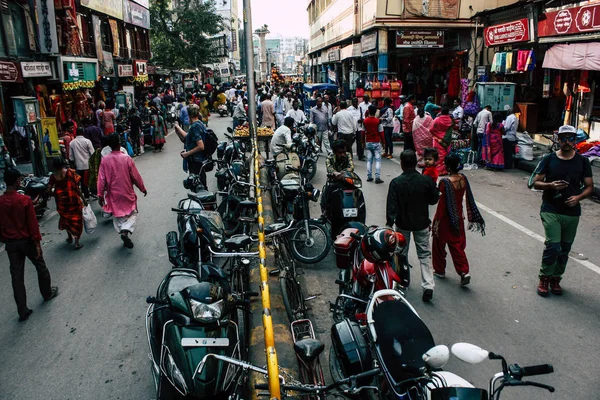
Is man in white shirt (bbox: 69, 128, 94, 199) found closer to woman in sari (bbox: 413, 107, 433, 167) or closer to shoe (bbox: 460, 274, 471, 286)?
woman in sari (bbox: 413, 107, 433, 167)

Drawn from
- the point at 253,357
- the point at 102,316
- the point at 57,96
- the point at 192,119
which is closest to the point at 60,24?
the point at 57,96

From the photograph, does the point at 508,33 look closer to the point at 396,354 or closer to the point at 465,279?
the point at 465,279

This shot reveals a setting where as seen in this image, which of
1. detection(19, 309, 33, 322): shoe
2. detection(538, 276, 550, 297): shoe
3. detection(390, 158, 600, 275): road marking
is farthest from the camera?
detection(390, 158, 600, 275): road marking


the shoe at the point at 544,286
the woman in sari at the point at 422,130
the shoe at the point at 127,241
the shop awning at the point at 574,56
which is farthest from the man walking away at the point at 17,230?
the shop awning at the point at 574,56

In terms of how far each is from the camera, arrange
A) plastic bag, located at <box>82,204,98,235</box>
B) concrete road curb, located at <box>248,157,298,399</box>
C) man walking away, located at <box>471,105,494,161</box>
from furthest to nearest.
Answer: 1. man walking away, located at <box>471,105,494,161</box>
2. plastic bag, located at <box>82,204,98,235</box>
3. concrete road curb, located at <box>248,157,298,399</box>

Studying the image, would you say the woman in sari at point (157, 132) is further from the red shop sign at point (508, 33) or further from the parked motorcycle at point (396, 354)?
the parked motorcycle at point (396, 354)

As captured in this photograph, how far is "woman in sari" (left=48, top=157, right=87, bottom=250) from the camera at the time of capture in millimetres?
7555

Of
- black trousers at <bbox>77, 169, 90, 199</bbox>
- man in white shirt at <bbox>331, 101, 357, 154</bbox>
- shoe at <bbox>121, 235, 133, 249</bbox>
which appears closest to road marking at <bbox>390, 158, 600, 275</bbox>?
man in white shirt at <bbox>331, 101, 357, 154</bbox>

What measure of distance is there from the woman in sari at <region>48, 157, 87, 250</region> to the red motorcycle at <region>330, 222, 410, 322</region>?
4800 mm

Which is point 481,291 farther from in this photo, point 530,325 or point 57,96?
point 57,96

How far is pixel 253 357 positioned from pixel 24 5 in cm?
1554

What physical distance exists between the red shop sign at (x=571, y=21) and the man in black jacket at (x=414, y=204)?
29.9 feet

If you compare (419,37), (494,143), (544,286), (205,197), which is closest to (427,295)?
(544,286)

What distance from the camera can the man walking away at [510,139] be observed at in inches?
504
